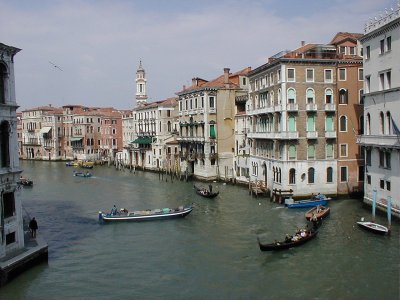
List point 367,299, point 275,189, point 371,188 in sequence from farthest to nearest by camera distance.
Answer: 1. point 275,189
2. point 371,188
3. point 367,299

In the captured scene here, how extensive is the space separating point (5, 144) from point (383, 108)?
14.9 meters

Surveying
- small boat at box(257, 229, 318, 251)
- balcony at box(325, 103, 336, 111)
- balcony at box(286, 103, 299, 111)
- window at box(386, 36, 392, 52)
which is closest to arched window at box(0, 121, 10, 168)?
small boat at box(257, 229, 318, 251)

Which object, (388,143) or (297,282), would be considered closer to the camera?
(297,282)

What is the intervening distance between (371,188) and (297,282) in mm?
9870

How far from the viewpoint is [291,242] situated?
52.8ft

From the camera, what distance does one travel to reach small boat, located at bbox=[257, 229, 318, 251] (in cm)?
1577

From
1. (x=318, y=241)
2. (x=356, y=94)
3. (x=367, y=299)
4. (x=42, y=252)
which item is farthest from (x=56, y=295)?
(x=356, y=94)

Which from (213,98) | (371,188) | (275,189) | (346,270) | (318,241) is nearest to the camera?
(346,270)

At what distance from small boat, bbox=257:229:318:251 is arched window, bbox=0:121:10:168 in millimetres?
8378

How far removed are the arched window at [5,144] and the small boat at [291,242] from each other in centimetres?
838

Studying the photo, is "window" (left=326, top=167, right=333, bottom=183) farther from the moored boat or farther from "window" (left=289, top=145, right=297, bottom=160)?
the moored boat

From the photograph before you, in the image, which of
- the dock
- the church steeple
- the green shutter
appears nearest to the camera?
the dock

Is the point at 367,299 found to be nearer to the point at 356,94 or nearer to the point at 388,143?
the point at 388,143

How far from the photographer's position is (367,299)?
469 inches
